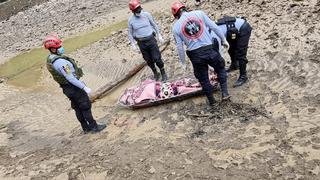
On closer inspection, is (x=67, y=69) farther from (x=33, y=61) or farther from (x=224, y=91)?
(x=33, y=61)

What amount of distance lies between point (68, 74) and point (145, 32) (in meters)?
2.39

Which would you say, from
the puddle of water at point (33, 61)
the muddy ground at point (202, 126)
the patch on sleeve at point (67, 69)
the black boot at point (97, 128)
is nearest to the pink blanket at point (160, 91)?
the muddy ground at point (202, 126)

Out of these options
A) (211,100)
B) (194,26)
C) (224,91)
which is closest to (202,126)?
(211,100)

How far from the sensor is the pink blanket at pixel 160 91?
835 centimetres

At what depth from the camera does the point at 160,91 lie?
28.0 feet

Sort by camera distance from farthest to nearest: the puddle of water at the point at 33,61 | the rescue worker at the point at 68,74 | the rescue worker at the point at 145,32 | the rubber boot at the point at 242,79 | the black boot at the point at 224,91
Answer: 1. the puddle of water at the point at 33,61
2. the rescue worker at the point at 145,32
3. the rubber boot at the point at 242,79
4. the black boot at the point at 224,91
5. the rescue worker at the point at 68,74

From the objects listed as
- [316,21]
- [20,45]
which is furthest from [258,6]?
[20,45]

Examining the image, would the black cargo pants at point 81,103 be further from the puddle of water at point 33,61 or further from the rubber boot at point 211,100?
the puddle of water at point 33,61

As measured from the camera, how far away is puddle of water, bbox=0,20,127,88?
12.8 metres

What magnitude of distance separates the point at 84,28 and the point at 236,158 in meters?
11.2

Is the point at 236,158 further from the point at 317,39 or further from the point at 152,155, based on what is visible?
the point at 317,39

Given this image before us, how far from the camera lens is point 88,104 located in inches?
315

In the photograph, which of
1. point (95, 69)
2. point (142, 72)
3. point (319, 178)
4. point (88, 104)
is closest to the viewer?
point (319, 178)

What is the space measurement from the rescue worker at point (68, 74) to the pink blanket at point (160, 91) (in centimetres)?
93
